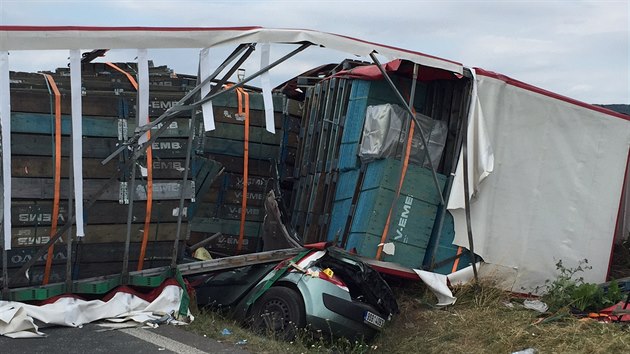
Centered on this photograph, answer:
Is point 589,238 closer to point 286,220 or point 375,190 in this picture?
point 375,190

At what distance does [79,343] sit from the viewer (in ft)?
22.7

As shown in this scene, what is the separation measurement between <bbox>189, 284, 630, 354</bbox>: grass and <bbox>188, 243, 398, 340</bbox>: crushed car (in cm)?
19

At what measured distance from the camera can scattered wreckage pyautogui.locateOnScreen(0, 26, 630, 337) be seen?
7.64 metres

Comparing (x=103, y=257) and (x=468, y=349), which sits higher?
(x=103, y=257)

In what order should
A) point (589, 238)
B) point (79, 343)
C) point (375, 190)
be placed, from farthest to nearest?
point (589, 238) < point (375, 190) < point (79, 343)

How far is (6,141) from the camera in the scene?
7.00 metres

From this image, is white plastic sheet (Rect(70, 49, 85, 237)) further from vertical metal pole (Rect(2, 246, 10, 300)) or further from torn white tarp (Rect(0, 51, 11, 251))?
vertical metal pole (Rect(2, 246, 10, 300))

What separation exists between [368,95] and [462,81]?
113 centimetres

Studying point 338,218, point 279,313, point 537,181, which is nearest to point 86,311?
point 279,313

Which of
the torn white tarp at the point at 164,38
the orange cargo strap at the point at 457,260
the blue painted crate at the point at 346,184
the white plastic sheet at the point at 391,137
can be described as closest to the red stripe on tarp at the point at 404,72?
the white plastic sheet at the point at 391,137

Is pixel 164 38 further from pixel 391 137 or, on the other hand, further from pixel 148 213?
pixel 391 137

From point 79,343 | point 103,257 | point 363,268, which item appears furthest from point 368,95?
point 79,343

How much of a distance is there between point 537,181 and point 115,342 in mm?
5270

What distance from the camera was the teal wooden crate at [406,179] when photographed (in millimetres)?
9094
